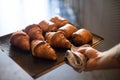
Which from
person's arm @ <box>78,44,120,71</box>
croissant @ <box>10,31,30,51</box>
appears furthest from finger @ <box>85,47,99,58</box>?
croissant @ <box>10,31,30,51</box>

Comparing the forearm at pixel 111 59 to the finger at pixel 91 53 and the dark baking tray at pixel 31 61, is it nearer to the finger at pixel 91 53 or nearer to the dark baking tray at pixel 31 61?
the finger at pixel 91 53

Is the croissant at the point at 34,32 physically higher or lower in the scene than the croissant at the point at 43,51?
higher

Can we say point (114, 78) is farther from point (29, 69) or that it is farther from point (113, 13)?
point (29, 69)

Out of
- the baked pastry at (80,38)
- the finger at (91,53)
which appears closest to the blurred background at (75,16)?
the baked pastry at (80,38)

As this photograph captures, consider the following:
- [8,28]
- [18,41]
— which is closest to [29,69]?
[18,41]

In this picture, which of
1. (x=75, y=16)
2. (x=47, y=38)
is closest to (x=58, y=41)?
(x=47, y=38)

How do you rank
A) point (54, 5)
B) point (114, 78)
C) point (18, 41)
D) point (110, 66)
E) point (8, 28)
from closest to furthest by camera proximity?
point (110, 66)
point (18, 41)
point (114, 78)
point (8, 28)
point (54, 5)

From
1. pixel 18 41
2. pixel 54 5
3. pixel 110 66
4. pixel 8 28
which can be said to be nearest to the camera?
pixel 110 66
